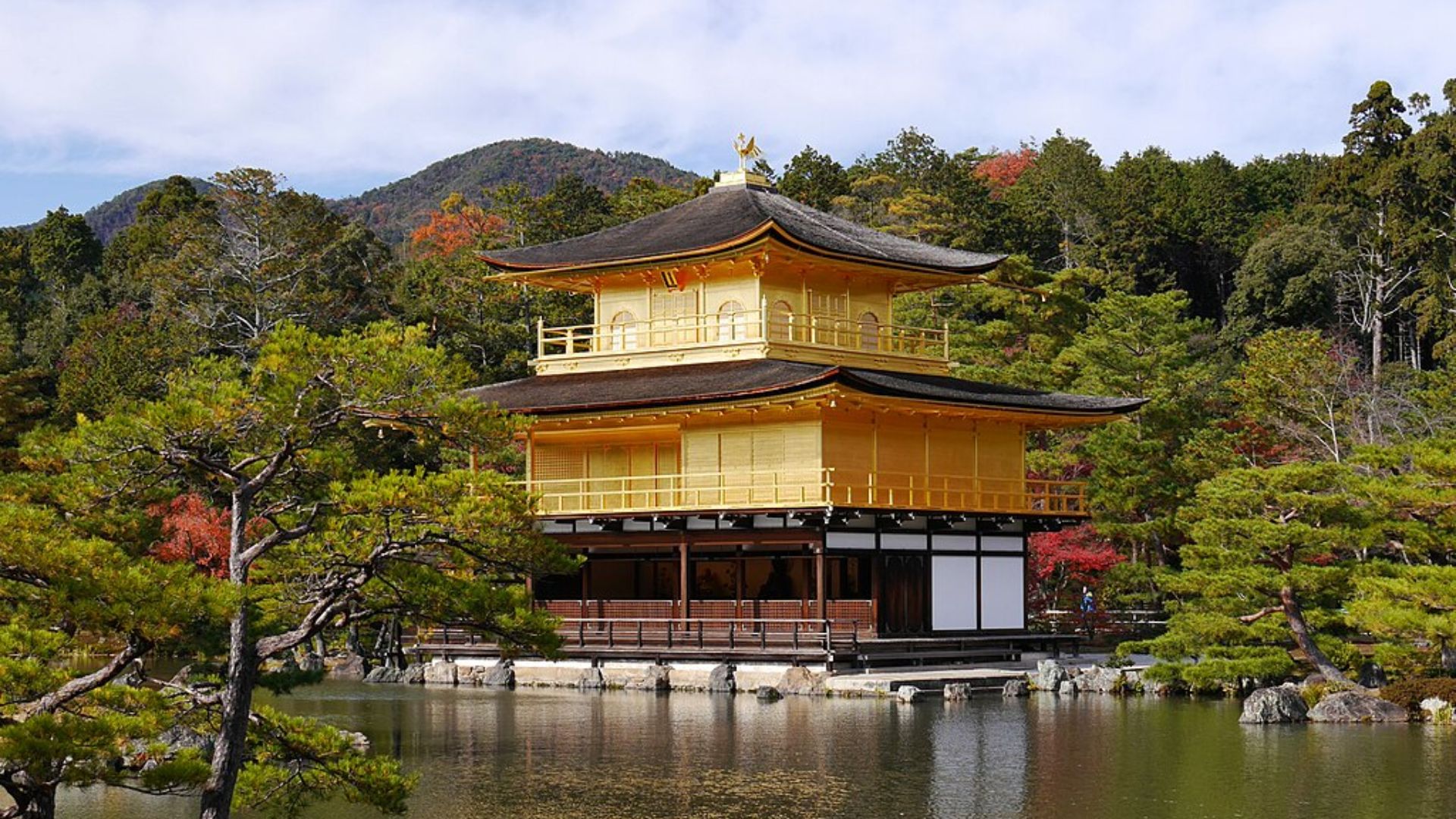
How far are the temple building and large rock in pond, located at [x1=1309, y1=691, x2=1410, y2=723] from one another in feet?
29.6

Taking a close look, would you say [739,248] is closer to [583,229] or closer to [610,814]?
[610,814]

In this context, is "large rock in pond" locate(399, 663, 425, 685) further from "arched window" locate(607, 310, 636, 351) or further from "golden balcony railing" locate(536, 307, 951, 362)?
"arched window" locate(607, 310, 636, 351)

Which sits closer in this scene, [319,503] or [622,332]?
[319,503]

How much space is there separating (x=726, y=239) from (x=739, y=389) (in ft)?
14.0

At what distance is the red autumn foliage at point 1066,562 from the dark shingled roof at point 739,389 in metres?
4.63

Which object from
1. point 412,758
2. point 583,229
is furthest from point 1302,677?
point 583,229

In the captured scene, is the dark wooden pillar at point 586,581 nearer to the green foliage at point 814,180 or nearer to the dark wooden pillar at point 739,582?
the dark wooden pillar at point 739,582

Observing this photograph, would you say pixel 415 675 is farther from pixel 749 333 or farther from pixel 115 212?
pixel 115 212

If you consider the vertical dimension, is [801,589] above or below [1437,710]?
above

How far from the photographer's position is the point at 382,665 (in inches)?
1529

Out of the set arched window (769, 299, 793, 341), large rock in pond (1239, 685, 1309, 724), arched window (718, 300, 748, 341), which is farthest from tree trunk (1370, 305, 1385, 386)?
large rock in pond (1239, 685, 1309, 724)

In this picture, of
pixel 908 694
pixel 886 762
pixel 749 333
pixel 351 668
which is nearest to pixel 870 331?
pixel 749 333

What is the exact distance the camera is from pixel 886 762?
20.9 meters

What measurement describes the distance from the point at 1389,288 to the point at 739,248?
3228 centimetres
